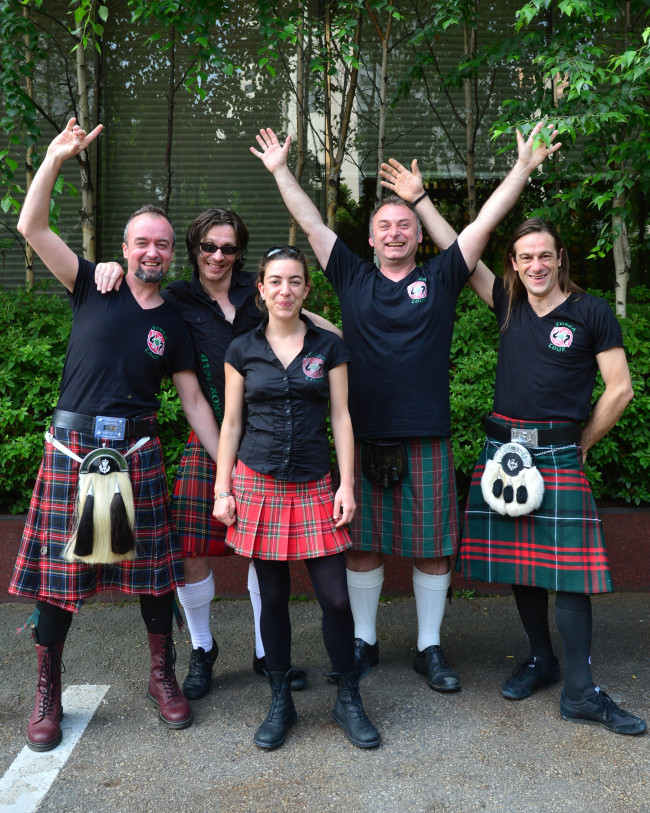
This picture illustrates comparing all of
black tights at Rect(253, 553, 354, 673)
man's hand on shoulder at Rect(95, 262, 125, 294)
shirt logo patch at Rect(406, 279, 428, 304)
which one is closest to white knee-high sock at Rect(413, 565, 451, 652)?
black tights at Rect(253, 553, 354, 673)

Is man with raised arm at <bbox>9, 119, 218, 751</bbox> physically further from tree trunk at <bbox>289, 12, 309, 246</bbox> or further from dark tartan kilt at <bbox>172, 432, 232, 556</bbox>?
tree trunk at <bbox>289, 12, 309, 246</bbox>

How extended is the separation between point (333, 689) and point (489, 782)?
2.59 feet

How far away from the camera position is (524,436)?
2881 mm

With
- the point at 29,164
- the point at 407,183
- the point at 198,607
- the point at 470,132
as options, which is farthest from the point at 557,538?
the point at 29,164

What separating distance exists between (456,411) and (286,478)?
1.48 meters

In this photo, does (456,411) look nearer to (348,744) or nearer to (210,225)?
→ (210,225)

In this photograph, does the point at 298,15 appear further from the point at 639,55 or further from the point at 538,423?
the point at 538,423

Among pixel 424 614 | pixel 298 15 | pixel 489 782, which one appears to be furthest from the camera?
pixel 298 15

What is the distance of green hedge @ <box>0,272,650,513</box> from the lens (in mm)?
3879

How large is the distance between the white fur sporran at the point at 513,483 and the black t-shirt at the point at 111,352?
1265 millimetres

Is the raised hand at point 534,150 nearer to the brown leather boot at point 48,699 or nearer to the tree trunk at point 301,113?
the brown leather boot at point 48,699

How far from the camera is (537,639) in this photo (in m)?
3.05

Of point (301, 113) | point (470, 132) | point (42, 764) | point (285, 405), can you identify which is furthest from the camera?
point (301, 113)

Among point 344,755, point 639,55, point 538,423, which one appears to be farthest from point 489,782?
point 639,55
